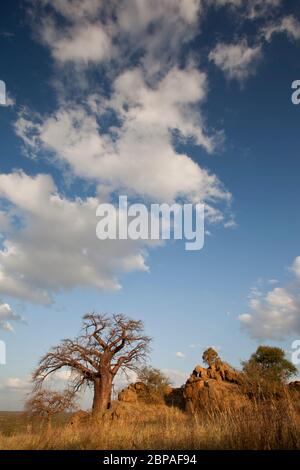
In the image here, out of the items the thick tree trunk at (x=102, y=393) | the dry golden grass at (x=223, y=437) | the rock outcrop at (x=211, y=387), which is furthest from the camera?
the thick tree trunk at (x=102, y=393)

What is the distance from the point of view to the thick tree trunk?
26247 mm

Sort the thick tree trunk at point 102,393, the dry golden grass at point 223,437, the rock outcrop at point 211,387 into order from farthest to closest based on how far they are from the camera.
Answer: the thick tree trunk at point 102,393 → the rock outcrop at point 211,387 → the dry golden grass at point 223,437

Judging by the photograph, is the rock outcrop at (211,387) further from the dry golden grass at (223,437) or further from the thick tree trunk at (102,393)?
the dry golden grass at (223,437)

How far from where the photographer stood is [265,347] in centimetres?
3869

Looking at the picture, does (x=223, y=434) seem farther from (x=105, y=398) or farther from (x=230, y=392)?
(x=105, y=398)

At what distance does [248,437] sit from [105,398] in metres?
21.5

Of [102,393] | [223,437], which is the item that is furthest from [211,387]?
[223,437]

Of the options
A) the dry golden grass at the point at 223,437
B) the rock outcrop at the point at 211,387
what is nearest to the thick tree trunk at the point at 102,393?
the rock outcrop at the point at 211,387

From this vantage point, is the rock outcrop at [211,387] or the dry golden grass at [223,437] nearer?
the dry golden grass at [223,437]

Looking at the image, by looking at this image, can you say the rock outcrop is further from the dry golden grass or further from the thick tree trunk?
the dry golden grass

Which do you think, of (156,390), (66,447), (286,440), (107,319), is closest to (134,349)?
(107,319)

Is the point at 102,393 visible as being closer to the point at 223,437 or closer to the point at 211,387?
the point at 211,387

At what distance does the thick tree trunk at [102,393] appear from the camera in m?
26.2

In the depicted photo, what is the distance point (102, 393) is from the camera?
87.4ft
